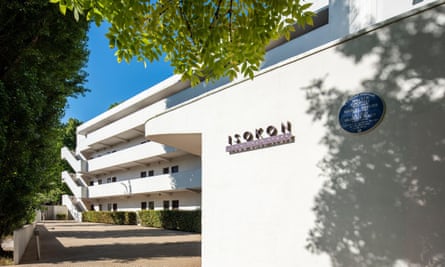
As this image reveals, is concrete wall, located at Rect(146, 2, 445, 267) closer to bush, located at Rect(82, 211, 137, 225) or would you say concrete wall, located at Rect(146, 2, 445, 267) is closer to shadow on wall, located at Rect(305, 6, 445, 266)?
shadow on wall, located at Rect(305, 6, 445, 266)

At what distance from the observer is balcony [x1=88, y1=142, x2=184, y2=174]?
24542 mm

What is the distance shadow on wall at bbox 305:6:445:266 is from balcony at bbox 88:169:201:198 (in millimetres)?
15333

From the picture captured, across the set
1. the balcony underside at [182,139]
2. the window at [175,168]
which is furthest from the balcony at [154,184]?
the balcony underside at [182,139]

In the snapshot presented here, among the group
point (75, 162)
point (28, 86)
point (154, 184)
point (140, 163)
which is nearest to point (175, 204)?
point (154, 184)

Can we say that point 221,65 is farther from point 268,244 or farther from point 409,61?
point 268,244

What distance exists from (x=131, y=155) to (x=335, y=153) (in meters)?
25.5

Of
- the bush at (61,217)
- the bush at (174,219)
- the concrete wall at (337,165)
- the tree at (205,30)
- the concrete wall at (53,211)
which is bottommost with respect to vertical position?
the bush at (61,217)

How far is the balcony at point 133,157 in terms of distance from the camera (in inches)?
966

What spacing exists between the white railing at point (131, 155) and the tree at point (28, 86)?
12.1 metres

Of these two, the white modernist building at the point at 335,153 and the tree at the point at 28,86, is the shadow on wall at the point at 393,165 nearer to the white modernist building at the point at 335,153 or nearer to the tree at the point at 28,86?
the white modernist building at the point at 335,153

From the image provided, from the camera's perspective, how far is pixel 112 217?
31.2 m

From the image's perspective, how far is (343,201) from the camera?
16.8 feet

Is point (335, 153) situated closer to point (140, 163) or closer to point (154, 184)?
point (154, 184)

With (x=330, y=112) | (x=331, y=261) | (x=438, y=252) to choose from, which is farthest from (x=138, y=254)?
(x=438, y=252)
